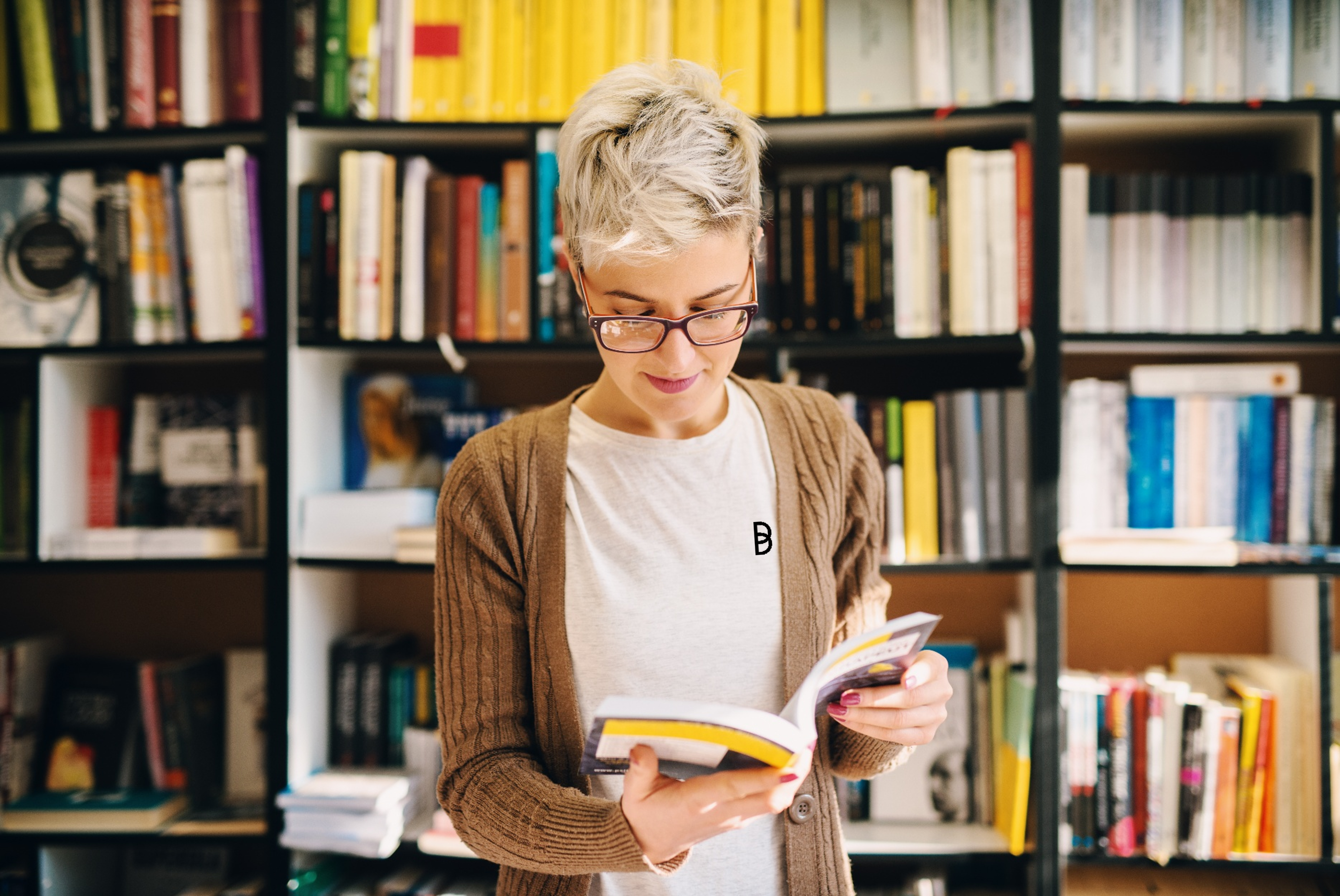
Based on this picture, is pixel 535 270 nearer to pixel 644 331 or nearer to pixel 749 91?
pixel 749 91

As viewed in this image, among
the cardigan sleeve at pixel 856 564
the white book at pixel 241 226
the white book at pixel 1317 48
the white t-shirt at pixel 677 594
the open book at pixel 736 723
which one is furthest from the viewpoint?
the white book at pixel 241 226

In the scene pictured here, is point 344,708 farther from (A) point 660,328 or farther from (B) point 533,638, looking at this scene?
(A) point 660,328

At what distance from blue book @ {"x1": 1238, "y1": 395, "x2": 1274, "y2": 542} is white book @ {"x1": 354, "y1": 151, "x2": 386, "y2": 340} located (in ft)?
5.17

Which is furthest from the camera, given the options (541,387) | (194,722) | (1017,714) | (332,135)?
(541,387)

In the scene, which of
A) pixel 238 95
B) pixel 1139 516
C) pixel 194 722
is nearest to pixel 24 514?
pixel 194 722

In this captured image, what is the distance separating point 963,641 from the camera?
1698mm

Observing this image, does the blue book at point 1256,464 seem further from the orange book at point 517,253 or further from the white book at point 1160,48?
the orange book at point 517,253

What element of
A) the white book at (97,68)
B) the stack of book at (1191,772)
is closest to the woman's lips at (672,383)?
the stack of book at (1191,772)

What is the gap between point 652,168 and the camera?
0.77 meters

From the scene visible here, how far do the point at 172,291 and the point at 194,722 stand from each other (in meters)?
0.87

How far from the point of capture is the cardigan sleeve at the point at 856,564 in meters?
1.00

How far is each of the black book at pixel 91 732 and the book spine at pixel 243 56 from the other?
1155mm

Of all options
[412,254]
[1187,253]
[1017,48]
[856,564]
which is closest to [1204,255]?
[1187,253]

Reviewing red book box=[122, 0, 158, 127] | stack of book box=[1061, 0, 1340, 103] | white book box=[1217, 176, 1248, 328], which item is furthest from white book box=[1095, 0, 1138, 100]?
red book box=[122, 0, 158, 127]
